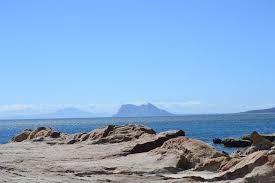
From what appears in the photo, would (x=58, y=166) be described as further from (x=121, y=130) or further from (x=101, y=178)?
(x=121, y=130)

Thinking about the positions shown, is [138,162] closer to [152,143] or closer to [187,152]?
[187,152]

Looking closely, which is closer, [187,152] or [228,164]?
[228,164]

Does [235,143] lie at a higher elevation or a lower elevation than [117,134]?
lower

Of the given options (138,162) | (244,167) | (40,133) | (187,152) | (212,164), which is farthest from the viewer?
(40,133)

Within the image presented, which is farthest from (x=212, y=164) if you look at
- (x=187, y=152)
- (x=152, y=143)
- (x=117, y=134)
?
(x=117, y=134)

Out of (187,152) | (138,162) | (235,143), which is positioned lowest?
(235,143)

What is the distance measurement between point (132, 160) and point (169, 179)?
460cm

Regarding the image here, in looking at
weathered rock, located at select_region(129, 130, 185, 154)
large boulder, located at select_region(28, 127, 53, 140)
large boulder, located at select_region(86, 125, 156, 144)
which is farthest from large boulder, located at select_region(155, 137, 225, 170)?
large boulder, located at select_region(28, 127, 53, 140)

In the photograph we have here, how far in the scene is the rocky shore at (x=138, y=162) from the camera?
19.8 metres

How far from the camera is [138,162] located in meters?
24.3

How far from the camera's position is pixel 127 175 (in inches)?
849

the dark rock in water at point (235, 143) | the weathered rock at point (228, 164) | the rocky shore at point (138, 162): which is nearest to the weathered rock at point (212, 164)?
the rocky shore at point (138, 162)

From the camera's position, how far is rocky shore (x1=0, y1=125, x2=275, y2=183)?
780 inches

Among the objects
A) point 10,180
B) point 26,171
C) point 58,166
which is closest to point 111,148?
point 58,166
